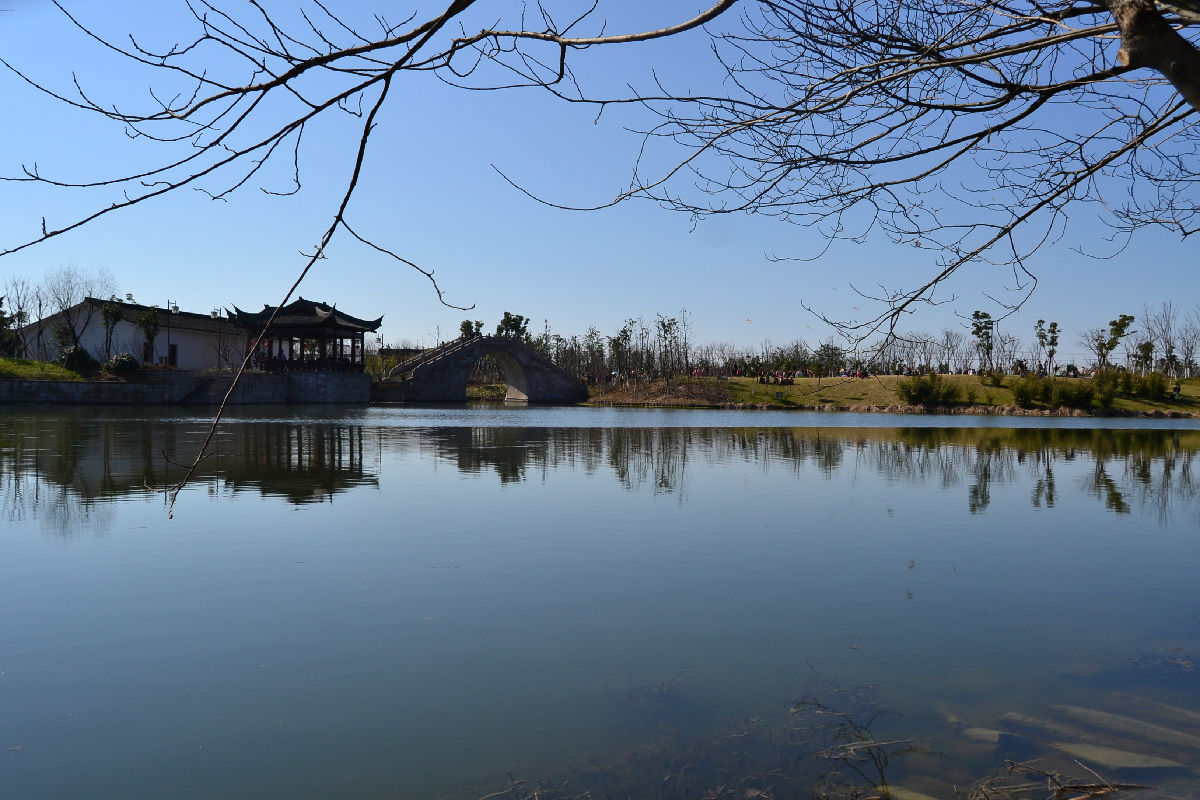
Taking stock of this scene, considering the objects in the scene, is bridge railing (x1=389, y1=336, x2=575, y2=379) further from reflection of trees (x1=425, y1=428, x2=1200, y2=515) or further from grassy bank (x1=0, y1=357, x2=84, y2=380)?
reflection of trees (x1=425, y1=428, x2=1200, y2=515)

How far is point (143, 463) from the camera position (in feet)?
46.3

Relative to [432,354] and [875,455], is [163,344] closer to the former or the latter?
[432,354]

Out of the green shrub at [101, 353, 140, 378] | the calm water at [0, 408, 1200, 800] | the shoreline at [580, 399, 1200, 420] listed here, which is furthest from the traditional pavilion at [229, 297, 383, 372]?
the calm water at [0, 408, 1200, 800]

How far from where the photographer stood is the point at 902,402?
174ft

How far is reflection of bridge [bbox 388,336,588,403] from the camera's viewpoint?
5862cm

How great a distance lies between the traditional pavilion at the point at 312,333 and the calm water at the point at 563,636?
124ft

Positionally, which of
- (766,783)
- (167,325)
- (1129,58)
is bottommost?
(766,783)

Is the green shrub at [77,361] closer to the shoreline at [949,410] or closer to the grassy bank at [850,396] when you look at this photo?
the shoreline at [949,410]

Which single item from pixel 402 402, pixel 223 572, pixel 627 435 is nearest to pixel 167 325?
pixel 402 402

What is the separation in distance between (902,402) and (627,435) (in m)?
33.3

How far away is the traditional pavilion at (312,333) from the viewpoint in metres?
48.3

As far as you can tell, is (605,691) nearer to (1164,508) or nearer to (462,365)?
(1164,508)

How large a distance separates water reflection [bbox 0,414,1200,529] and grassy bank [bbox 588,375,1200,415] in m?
23.8

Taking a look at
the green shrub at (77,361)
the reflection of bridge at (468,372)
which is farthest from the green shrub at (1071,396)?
the green shrub at (77,361)
